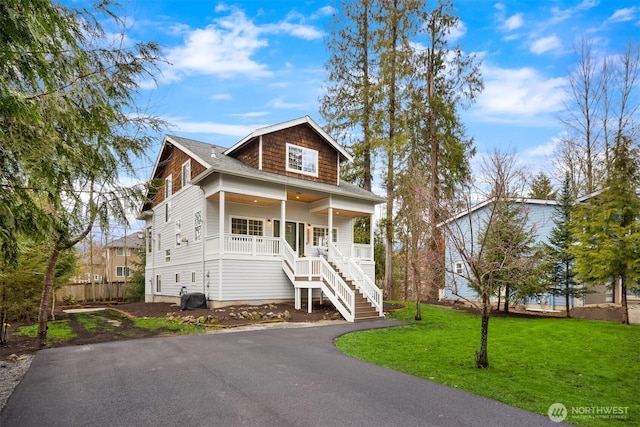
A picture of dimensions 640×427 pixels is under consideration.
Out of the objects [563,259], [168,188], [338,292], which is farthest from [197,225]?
[563,259]

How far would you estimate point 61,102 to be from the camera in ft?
12.8

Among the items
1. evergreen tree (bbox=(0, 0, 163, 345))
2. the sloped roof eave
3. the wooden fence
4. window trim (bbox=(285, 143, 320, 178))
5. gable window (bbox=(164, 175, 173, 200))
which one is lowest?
the wooden fence

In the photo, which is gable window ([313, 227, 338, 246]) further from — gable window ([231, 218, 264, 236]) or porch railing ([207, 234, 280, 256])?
porch railing ([207, 234, 280, 256])

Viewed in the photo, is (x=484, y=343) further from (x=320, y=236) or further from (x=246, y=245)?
(x=320, y=236)

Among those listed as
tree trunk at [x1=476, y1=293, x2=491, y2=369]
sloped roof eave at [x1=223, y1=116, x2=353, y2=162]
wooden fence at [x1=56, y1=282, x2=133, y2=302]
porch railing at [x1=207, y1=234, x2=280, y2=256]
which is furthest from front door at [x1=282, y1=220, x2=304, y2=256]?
wooden fence at [x1=56, y1=282, x2=133, y2=302]

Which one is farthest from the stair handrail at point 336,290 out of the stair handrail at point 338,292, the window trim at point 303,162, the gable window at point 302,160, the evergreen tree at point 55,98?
the evergreen tree at point 55,98

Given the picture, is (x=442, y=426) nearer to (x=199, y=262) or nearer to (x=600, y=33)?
(x=199, y=262)

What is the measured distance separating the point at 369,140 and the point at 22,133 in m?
19.6

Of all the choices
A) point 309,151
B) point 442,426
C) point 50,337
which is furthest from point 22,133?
point 309,151

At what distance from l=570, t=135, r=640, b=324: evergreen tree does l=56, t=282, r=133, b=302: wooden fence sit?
26099 millimetres

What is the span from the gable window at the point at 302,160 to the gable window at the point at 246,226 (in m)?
2.86

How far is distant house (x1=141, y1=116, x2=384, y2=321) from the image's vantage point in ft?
46.9

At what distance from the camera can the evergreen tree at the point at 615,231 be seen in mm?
12945

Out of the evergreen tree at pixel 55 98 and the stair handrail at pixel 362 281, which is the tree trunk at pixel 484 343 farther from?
the stair handrail at pixel 362 281
